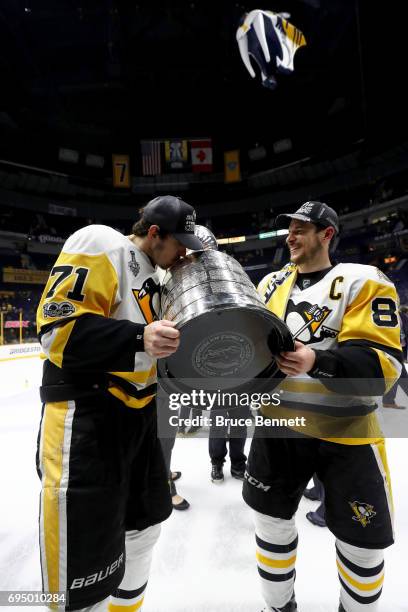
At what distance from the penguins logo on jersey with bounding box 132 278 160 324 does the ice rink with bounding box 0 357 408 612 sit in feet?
4.56

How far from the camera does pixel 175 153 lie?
16.4m

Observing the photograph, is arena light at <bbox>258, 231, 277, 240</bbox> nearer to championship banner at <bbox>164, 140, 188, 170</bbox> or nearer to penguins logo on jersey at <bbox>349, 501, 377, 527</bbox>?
championship banner at <bbox>164, 140, 188, 170</bbox>

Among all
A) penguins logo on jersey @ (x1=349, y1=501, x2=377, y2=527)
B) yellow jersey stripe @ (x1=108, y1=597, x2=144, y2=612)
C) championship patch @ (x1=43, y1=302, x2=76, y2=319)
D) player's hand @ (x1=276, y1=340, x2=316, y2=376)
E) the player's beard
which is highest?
the player's beard

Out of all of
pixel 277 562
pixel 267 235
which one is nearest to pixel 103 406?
pixel 277 562

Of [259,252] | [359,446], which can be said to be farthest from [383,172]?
[359,446]

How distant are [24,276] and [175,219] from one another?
2012cm

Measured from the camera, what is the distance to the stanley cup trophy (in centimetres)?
79

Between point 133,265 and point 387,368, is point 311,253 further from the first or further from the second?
point 133,265

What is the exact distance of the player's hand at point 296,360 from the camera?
93cm

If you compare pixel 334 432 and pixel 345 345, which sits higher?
pixel 345 345

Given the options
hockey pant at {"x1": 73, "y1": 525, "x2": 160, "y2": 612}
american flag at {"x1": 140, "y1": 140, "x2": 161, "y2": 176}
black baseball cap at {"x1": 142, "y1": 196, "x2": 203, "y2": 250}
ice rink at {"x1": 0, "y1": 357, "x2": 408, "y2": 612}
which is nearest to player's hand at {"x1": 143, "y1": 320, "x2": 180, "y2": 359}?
black baseball cap at {"x1": 142, "y1": 196, "x2": 203, "y2": 250}

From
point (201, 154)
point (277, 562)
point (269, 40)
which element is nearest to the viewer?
point (277, 562)

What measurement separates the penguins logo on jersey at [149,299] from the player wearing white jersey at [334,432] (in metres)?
0.55

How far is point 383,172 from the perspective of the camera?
1831 cm
